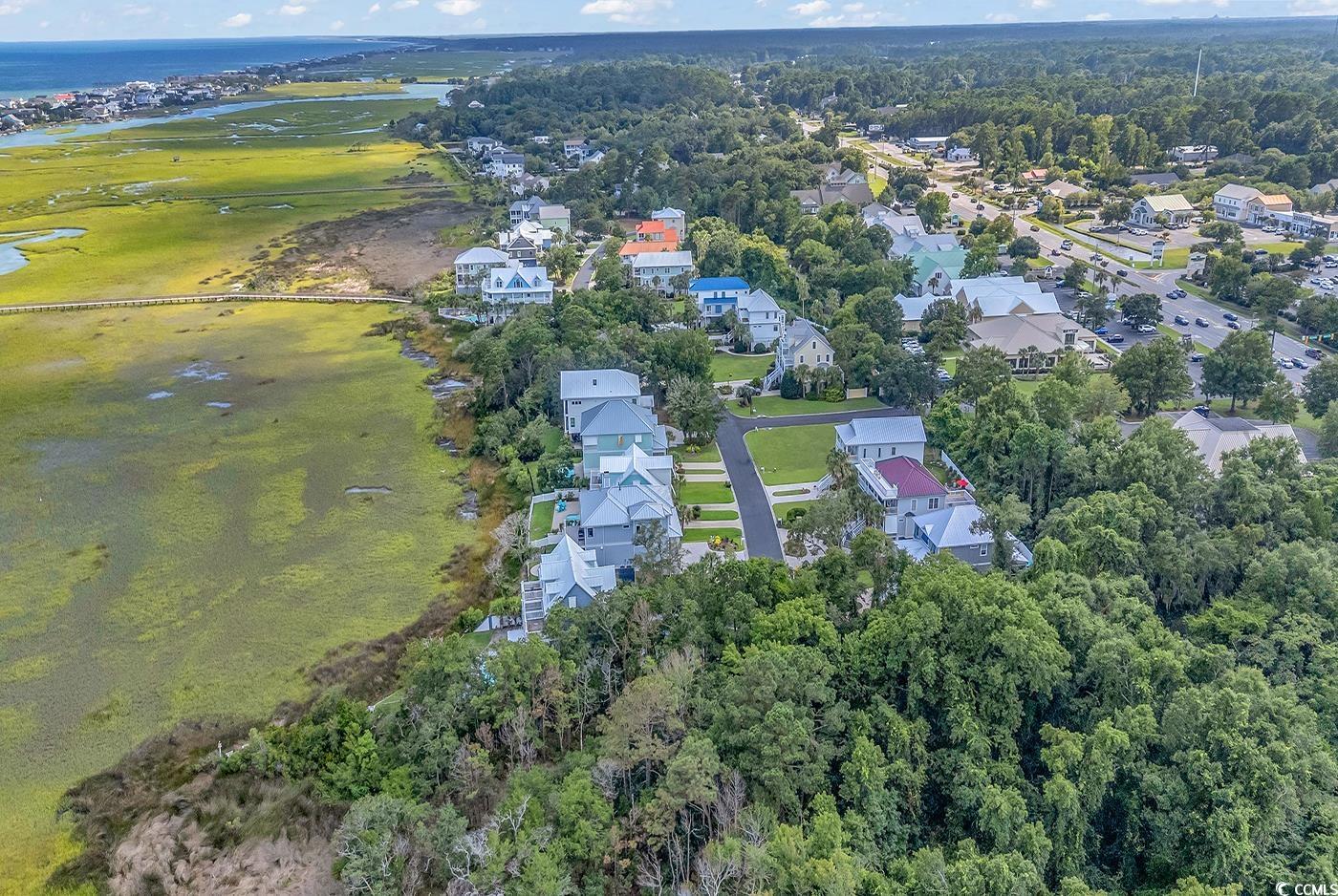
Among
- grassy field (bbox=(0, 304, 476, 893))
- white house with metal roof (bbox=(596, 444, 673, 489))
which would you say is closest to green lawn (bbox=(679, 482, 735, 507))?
white house with metal roof (bbox=(596, 444, 673, 489))

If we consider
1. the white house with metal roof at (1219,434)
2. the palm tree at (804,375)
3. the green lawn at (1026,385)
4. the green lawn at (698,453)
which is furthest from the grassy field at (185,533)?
the green lawn at (1026,385)

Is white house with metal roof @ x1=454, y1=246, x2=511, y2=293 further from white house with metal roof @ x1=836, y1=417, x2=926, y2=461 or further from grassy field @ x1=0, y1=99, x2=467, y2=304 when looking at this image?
white house with metal roof @ x1=836, y1=417, x2=926, y2=461

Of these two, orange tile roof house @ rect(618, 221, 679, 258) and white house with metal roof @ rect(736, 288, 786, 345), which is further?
orange tile roof house @ rect(618, 221, 679, 258)

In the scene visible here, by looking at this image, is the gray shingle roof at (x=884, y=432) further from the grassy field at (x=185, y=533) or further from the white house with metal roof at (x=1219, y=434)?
the grassy field at (x=185, y=533)

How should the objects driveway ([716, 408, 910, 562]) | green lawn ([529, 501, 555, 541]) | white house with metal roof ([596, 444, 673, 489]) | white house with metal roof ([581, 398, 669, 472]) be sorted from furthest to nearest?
white house with metal roof ([581, 398, 669, 472])
green lawn ([529, 501, 555, 541])
white house with metal roof ([596, 444, 673, 489])
driveway ([716, 408, 910, 562])

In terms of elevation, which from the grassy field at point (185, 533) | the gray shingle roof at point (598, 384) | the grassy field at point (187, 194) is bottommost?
the grassy field at point (185, 533)

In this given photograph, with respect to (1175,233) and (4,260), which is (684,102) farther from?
(4,260)
